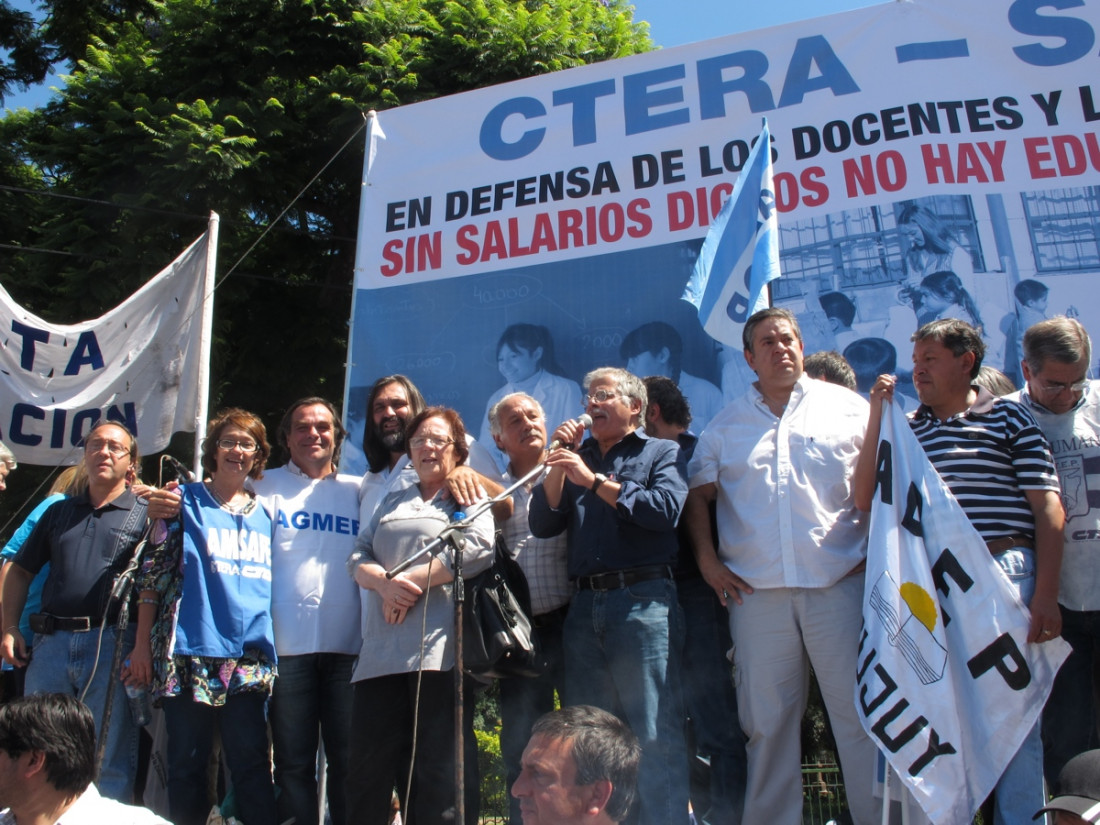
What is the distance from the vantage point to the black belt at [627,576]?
2.91 meters

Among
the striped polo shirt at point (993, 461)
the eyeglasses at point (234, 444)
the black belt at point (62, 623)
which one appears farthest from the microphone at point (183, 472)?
the striped polo shirt at point (993, 461)

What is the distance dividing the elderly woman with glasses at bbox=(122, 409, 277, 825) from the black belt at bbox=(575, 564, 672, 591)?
119cm

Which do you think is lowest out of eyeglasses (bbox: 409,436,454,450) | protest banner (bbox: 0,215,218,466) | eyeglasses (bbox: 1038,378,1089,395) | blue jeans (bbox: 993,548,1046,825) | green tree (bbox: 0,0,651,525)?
blue jeans (bbox: 993,548,1046,825)

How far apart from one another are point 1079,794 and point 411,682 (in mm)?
1825

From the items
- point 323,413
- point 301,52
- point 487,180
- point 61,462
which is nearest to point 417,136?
point 487,180

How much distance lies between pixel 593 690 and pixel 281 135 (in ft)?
18.4

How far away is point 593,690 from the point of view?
9.44ft

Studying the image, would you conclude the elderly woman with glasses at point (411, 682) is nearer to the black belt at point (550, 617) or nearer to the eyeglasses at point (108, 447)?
the black belt at point (550, 617)

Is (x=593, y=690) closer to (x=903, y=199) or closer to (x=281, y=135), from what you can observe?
(x=903, y=199)

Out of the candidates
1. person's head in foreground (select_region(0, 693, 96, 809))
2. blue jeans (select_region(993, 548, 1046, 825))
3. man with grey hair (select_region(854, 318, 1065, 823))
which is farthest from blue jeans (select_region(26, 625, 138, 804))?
blue jeans (select_region(993, 548, 1046, 825))

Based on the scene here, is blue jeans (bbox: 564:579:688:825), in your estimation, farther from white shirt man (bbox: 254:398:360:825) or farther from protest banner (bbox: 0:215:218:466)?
protest banner (bbox: 0:215:218:466)

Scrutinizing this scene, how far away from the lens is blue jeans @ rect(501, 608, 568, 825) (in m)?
3.10

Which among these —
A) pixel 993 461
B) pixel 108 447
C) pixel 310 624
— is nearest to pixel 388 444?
pixel 310 624

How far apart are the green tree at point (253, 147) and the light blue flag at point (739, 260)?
3868 mm
